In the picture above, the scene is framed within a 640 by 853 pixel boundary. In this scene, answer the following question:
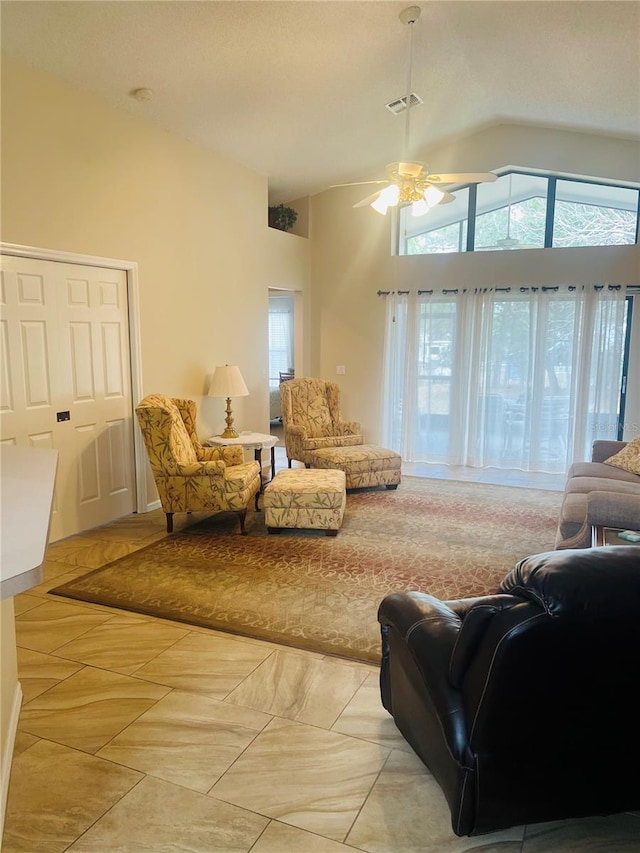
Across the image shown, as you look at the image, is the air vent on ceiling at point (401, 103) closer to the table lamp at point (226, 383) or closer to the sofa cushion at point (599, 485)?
the table lamp at point (226, 383)

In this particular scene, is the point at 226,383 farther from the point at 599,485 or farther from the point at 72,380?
the point at 599,485

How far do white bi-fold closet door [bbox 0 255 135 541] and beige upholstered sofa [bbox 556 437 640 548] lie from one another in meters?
3.41

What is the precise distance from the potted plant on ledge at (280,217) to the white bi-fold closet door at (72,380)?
293cm

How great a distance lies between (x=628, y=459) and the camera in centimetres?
477

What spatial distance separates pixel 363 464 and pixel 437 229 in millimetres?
3098

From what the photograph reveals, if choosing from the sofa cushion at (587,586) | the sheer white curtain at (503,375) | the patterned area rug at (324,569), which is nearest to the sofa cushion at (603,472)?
the patterned area rug at (324,569)

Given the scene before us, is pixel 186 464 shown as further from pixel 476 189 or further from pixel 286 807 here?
pixel 476 189

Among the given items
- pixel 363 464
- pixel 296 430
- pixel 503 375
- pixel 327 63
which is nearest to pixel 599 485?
pixel 363 464

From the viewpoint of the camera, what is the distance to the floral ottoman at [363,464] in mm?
5617

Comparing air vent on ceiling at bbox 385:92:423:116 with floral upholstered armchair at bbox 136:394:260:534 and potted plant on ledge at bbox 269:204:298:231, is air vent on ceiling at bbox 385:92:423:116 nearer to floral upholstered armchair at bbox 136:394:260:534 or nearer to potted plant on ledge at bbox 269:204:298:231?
potted plant on ledge at bbox 269:204:298:231

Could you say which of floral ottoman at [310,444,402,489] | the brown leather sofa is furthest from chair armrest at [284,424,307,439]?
the brown leather sofa

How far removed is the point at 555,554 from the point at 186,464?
3409 mm

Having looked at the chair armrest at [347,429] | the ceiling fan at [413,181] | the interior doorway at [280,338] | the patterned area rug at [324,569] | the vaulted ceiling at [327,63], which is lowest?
the patterned area rug at [324,569]

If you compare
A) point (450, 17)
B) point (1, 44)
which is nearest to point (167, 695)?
point (1, 44)
